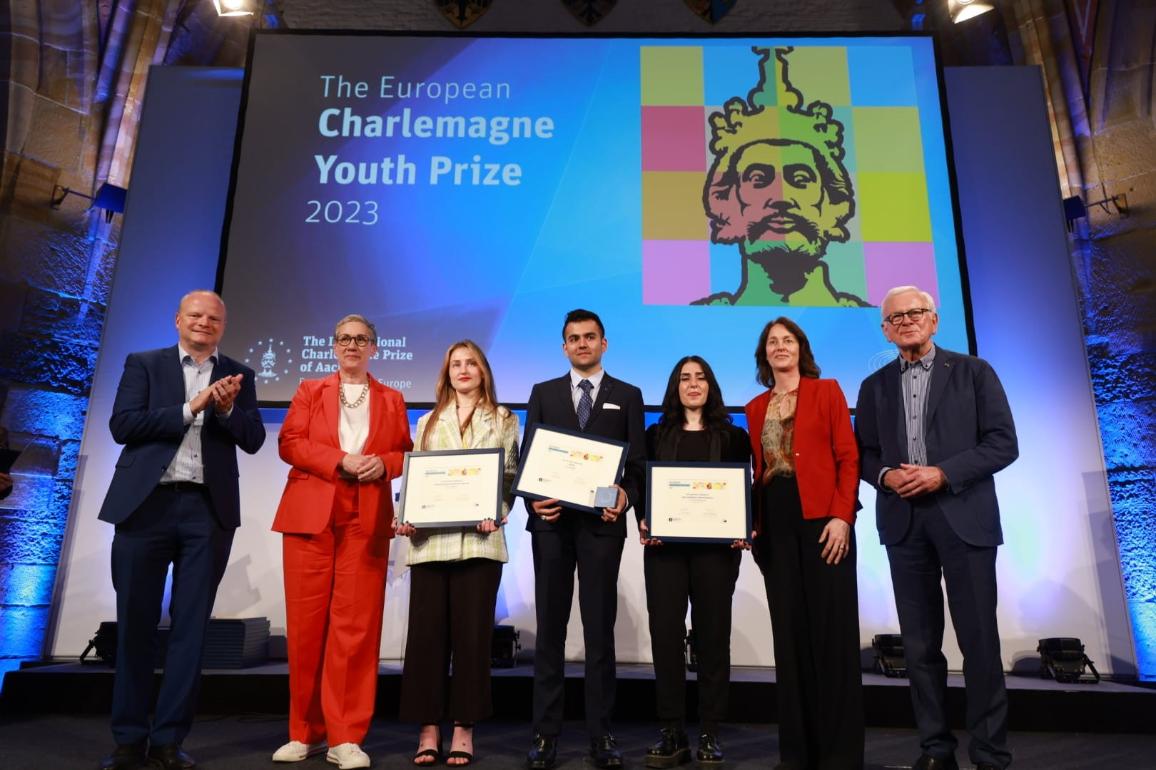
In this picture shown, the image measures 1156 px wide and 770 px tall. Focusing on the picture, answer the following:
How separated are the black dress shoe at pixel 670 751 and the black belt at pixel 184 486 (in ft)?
6.18

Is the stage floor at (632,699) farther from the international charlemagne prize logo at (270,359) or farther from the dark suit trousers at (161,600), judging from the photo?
the international charlemagne prize logo at (270,359)

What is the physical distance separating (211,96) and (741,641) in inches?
196

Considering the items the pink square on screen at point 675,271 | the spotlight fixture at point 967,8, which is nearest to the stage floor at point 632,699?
the pink square on screen at point 675,271

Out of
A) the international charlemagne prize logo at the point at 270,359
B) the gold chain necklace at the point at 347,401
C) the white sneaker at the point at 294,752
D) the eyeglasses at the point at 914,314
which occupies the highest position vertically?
the international charlemagne prize logo at the point at 270,359

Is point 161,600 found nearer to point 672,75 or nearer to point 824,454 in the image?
point 824,454

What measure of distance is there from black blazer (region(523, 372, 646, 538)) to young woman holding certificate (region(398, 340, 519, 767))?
0.22 metres

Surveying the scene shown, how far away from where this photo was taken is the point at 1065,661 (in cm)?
396

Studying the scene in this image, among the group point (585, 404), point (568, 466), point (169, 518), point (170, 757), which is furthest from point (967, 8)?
point (170, 757)

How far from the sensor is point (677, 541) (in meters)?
2.81

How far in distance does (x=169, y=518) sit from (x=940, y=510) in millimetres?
2720

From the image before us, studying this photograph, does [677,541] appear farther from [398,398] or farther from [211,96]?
[211,96]

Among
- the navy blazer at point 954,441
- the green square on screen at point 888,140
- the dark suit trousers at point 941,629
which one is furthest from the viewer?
the green square on screen at point 888,140

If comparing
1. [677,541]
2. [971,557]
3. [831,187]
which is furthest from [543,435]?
[831,187]

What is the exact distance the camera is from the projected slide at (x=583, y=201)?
469 cm
